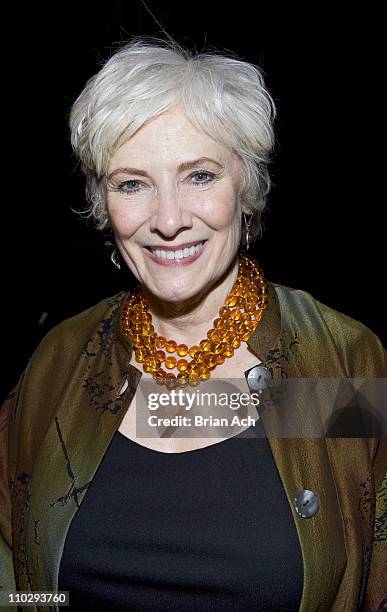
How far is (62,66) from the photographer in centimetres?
259

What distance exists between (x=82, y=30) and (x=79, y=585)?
1.76 metres

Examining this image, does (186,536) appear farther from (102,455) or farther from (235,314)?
(235,314)

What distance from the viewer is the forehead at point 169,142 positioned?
1.60 m

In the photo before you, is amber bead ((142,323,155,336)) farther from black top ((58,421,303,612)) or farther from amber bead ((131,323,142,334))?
black top ((58,421,303,612))

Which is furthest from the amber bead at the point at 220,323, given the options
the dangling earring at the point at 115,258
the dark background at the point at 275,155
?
the dark background at the point at 275,155

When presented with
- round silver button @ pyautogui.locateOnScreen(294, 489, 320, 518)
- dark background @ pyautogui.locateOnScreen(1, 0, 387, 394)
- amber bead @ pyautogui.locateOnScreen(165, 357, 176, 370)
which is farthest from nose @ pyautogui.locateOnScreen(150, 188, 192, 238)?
dark background @ pyautogui.locateOnScreen(1, 0, 387, 394)

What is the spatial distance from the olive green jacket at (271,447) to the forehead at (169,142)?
45cm

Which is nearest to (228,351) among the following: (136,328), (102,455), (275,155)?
(136,328)

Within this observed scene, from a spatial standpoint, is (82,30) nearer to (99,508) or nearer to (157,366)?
(157,366)

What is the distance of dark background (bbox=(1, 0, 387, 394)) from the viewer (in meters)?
2.45

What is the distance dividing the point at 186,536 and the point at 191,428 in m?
0.25

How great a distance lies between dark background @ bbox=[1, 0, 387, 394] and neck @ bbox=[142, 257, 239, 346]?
0.80 meters

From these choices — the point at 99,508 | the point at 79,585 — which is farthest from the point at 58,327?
the point at 79,585

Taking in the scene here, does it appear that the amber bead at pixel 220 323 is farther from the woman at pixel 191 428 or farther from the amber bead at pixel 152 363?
the amber bead at pixel 152 363
